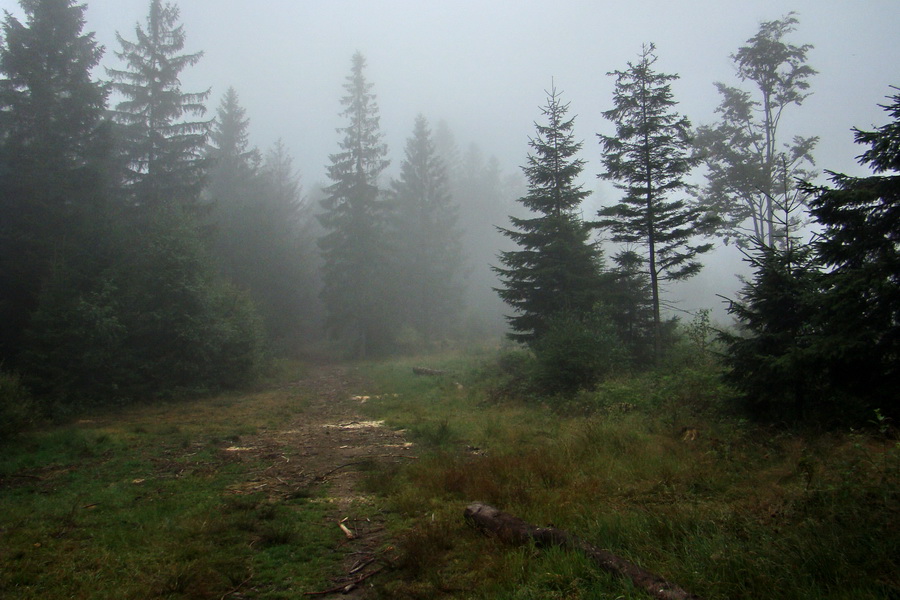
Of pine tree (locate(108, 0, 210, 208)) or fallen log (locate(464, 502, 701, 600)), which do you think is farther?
pine tree (locate(108, 0, 210, 208))

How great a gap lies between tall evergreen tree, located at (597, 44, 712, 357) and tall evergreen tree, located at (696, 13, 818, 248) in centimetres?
920

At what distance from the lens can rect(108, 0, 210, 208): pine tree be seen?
2417 cm

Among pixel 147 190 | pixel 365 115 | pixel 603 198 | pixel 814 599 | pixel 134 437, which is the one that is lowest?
pixel 134 437

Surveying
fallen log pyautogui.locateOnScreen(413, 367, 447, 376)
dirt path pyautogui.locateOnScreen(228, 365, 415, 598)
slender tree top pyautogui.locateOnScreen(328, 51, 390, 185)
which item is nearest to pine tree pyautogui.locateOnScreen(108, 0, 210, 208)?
slender tree top pyautogui.locateOnScreen(328, 51, 390, 185)

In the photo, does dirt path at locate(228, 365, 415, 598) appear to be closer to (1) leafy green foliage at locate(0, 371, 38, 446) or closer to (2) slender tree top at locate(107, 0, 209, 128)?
(1) leafy green foliage at locate(0, 371, 38, 446)

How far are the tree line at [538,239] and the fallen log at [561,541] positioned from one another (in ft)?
15.9

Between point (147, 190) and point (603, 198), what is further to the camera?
point (603, 198)

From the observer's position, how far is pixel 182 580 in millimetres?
4293

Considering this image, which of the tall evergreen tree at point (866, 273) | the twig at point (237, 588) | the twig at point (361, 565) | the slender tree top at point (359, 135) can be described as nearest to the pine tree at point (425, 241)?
the slender tree top at point (359, 135)

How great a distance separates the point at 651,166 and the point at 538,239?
4.95 metres

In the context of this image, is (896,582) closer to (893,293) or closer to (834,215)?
(893,293)

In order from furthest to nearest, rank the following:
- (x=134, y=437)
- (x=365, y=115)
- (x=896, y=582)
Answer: (x=365, y=115)
(x=134, y=437)
(x=896, y=582)

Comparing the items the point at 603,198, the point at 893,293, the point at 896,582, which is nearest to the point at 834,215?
the point at 893,293

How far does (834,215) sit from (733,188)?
21143 mm
